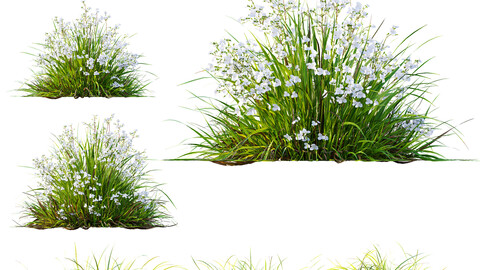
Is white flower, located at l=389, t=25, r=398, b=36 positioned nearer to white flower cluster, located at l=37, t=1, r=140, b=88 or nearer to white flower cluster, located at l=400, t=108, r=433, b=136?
white flower cluster, located at l=400, t=108, r=433, b=136

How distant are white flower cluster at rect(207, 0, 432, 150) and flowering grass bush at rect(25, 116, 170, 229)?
3.84 feet

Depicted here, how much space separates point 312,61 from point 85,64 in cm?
239

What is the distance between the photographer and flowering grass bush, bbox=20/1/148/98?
5922mm

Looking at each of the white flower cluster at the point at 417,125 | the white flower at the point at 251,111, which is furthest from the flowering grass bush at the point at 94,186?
the white flower cluster at the point at 417,125

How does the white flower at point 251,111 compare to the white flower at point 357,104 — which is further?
the white flower at point 251,111

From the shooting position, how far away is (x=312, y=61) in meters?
5.11

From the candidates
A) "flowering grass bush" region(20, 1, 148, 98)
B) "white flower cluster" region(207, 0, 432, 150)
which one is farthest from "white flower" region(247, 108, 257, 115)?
"flowering grass bush" region(20, 1, 148, 98)

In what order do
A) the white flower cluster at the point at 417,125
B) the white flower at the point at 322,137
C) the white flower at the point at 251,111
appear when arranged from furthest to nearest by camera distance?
the white flower cluster at the point at 417,125 < the white flower at the point at 251,111 < the white flower at the point at 322,137

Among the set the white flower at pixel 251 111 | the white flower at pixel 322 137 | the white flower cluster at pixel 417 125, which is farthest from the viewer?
the white flower cluster at pixel 417 125

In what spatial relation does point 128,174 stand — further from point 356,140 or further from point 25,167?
point 356,140

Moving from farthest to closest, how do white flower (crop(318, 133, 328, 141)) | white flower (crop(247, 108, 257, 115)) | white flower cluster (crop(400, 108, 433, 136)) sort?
white flower cluster (crop(400, 108, 433, 136)) → white flower (crop(247, 108, 257, 115)) → white flower (crop(318, 133, 328, 141))

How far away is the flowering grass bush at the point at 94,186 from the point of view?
5.34m

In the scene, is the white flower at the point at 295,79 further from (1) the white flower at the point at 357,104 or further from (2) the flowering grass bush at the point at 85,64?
(2) the flowering grass bush at the point at 85,64

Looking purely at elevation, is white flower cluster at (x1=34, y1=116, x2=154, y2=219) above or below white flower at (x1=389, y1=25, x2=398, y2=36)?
below
